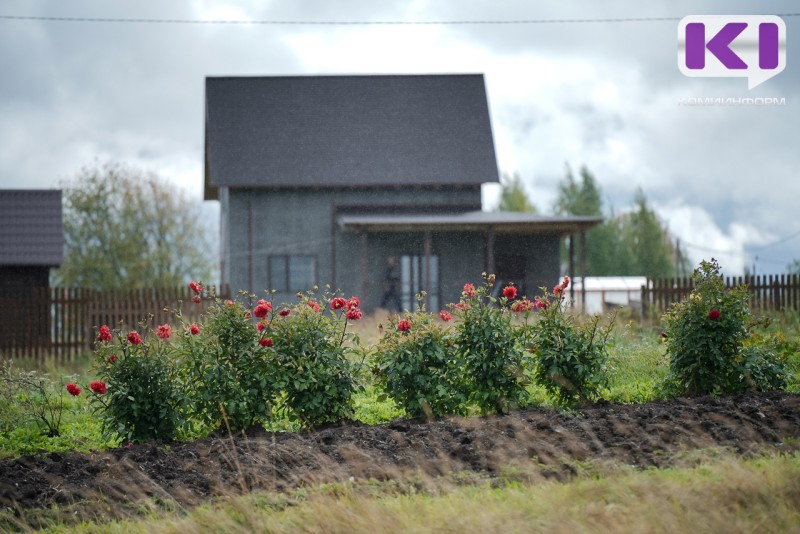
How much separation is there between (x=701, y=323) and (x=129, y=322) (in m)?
11.7

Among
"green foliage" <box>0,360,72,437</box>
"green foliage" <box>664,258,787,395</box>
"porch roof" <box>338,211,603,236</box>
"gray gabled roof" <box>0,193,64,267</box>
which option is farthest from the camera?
"porch roof" <box>338,211,603,236</box>

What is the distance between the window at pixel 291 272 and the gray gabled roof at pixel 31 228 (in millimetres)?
6083

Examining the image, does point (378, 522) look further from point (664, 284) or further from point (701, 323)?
point (664, 284)

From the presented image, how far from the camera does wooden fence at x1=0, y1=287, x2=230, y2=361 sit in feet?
56.4

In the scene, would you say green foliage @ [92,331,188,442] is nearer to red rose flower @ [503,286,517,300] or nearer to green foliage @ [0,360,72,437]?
green foliage @ [0,360,72,437]

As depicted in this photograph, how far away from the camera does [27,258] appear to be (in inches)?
782

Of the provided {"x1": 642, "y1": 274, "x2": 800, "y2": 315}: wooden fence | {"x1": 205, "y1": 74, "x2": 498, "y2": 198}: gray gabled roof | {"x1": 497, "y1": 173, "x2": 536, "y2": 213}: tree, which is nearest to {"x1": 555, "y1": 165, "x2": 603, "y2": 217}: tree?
{"x1": 497, "y1": 173, "x2": 536, "y2": 213}: tree

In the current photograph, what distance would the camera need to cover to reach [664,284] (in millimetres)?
17922

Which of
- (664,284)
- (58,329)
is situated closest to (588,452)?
(664,284)

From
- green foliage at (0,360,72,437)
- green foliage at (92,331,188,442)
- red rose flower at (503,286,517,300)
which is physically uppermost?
red rose flower at (503,286,517,300)

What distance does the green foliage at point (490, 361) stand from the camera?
7473 mm

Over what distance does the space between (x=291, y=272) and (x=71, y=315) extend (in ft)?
29.3

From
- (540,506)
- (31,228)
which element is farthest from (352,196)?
(540,506)

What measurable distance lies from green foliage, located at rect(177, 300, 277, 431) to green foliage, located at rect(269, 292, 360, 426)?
116 millimetres
